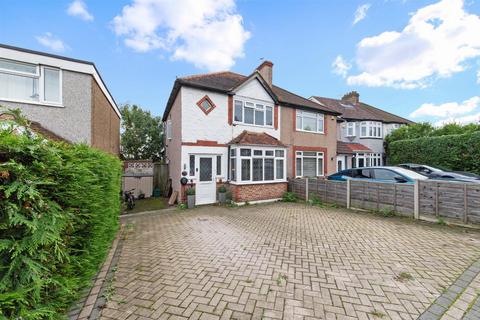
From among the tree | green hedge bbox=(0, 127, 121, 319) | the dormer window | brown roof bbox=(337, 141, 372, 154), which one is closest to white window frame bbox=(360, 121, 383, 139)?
brown roof bbox=(337, 141, 372, 154)

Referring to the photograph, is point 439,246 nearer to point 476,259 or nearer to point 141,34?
point 476,259

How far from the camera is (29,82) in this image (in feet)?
24.6

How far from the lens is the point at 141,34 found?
9227 mm

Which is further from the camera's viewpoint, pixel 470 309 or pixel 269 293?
pixel 269 293

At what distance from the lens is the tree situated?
889 inches

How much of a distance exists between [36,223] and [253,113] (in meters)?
11.1

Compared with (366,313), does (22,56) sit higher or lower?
higher

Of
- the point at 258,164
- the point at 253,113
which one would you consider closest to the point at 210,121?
the point at 253,113

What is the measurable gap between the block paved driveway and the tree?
57.3 feet

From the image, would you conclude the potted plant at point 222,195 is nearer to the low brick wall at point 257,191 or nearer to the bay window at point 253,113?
the low brick wall at point 257,191

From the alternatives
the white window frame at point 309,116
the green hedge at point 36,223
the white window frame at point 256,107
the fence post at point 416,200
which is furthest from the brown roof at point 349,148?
the green hedge at point 36,223

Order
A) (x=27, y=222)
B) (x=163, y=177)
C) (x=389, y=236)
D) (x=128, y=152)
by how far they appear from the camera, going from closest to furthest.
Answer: (x=27, y=222), (x=389, y=236), (x=163, y=177), (x=128, y=152)

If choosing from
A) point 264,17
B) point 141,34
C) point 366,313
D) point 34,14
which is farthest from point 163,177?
point 366,313

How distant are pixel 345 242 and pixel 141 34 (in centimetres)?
1124
